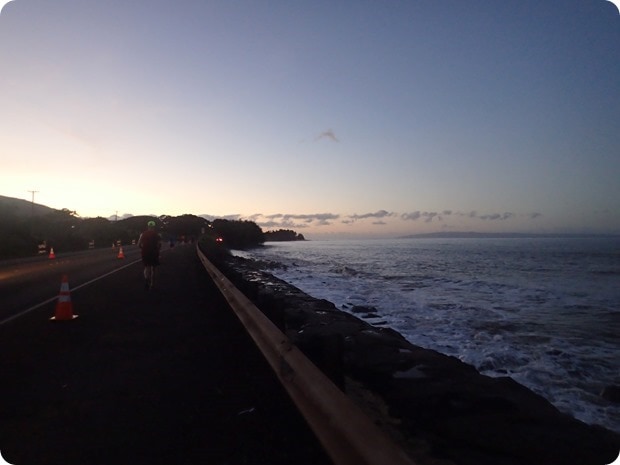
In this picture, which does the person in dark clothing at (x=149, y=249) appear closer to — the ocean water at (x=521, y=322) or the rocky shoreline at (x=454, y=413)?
the ocean water at (x=521, y=322)

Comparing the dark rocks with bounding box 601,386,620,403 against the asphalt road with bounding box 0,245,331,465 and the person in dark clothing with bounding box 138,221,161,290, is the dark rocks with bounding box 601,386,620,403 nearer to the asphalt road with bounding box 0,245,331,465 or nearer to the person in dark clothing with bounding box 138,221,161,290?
the asphalt road with bounding box 0,245,331,465

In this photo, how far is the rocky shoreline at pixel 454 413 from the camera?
400 cm

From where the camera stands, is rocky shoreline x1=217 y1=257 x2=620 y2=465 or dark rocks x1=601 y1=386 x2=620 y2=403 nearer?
rocky shoreline x1=217 y1=257 x2=620 y2=465

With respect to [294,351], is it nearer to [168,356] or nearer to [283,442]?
[283,442]

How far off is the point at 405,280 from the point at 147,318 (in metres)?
20.0

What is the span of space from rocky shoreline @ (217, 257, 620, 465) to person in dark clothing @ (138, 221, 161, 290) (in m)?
10.6

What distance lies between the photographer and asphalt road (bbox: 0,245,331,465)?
3.86 meters

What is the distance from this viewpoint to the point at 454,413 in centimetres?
485

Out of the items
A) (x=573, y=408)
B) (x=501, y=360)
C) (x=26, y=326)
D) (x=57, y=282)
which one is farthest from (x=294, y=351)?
(x=57, y=282)

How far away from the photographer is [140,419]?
4.57 metres

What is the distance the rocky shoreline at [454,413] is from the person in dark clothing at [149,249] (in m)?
10.6

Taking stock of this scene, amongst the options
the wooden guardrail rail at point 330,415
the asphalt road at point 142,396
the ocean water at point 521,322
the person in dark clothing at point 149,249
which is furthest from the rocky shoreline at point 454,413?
the person in dark clothing at point 149,249

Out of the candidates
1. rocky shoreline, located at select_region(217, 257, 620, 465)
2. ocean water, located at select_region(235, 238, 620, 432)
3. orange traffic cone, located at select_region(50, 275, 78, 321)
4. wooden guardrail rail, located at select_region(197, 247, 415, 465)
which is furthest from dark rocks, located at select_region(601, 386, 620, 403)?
orange traffic cone, located at select_region(50, 275, 78, 321)

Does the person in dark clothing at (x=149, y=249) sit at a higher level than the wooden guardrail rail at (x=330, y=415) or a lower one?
higher
